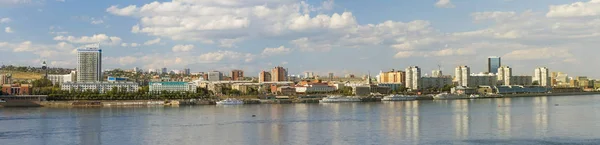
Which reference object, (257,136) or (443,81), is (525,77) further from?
(257,136)

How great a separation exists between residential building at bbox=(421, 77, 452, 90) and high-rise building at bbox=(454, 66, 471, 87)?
104 cm

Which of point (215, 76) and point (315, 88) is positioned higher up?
point (215, 76)

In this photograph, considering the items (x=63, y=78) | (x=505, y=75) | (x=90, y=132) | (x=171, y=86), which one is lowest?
(x=90, y=132)

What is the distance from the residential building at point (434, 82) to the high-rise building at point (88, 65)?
1114 inches

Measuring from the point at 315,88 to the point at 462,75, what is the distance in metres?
18.1

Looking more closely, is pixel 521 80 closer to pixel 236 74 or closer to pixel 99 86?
pixel 236 74

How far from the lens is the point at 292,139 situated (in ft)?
43.9

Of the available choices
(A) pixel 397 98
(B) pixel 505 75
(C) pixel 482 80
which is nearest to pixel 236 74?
(C) pixel 482 80

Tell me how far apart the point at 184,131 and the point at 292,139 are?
3.23 m

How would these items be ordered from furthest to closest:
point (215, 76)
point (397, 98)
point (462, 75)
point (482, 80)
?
point (215, 76), point (482, 80), point (462, 75), point (397, 98)

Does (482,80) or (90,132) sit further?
(482,80)

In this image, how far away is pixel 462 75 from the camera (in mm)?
63312

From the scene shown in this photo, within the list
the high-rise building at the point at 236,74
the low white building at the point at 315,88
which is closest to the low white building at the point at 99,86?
the low white building at the point at 315,88

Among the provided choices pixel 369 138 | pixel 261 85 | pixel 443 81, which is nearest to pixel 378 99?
pixel 261 85
